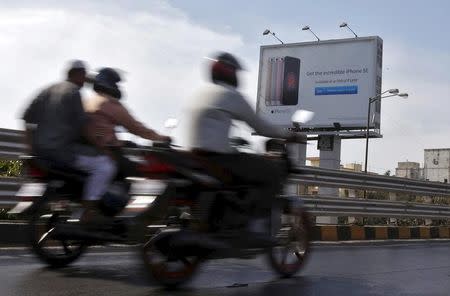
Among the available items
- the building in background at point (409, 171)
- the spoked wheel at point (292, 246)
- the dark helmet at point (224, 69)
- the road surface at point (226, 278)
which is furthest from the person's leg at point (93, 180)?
the building in background at point (409, 171)

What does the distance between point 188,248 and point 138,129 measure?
1.22 metres

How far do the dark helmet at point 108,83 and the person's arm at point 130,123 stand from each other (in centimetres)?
10

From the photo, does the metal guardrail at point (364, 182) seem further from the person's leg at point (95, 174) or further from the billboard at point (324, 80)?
the billboard at point (324, 80)

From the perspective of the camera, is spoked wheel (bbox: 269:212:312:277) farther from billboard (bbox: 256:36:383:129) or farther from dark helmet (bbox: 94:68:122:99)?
billboard (bbox: 256:36:383:129)

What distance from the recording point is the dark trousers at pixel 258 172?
4895 mm

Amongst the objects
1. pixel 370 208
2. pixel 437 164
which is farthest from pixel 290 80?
pixel 437 164

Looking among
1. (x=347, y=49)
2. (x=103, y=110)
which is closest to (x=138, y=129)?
(x=103, y=110)

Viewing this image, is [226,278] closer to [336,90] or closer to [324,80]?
[336,90]

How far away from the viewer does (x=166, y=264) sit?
468 centimetres

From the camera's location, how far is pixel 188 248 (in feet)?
15.0

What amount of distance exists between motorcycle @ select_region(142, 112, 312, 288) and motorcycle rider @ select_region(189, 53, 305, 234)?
0.31ft

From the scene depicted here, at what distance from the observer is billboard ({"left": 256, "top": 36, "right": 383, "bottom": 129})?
38219mm

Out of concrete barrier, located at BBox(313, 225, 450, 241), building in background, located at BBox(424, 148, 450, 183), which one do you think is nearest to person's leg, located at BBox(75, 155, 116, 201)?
concrete barrier, located at BBox(313, 225, 450, 241)

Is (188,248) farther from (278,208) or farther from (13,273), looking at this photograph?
(13,273)
